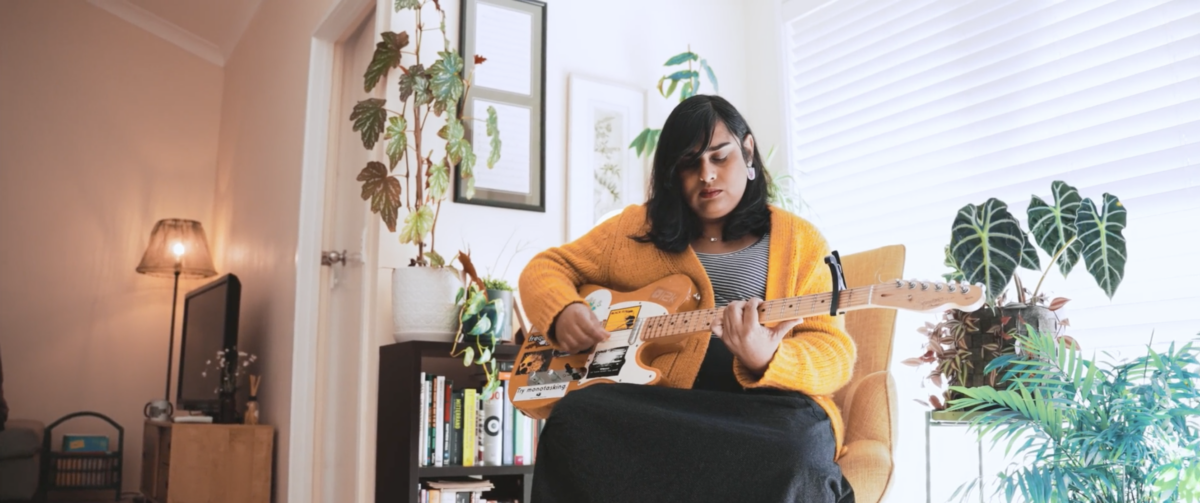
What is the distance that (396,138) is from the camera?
2471 millimetres

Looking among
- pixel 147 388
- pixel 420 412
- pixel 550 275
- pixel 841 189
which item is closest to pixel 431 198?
pixel 420 412

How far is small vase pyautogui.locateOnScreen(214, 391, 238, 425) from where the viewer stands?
3.46 m

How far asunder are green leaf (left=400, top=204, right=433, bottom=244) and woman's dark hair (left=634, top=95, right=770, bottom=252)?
0.78m

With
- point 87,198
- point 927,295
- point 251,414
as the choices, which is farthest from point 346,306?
point 87,198

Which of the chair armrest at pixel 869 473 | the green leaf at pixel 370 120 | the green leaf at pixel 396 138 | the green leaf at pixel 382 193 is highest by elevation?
the green leaf at pixel 370 120

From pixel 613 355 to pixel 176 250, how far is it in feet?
11.8

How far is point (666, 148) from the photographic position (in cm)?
183

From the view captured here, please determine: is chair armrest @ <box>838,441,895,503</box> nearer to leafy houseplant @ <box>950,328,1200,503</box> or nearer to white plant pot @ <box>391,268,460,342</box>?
leafy houseplant @ <box>950,328,1200,503</box>

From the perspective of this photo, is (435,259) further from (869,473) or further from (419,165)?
(869,473)

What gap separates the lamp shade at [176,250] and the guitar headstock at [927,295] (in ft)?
13.2

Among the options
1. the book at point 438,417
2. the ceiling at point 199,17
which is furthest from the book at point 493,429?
the ceiling at point 199,17

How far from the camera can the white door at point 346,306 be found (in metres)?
2.64

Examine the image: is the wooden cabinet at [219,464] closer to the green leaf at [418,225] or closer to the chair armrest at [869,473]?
the green leaf at [418,225]

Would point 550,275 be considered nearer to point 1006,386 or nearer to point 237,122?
point 1006,386
